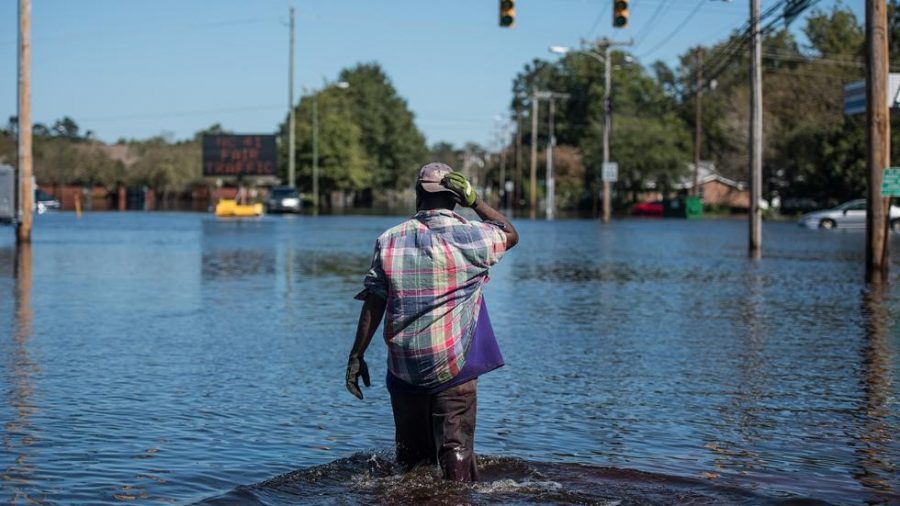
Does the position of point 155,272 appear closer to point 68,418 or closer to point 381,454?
point 68,418

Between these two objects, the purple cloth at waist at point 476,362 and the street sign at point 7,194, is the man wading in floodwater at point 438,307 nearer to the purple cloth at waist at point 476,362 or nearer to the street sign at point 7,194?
the purple cloth at waist at point 476,362

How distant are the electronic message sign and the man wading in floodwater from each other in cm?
8302

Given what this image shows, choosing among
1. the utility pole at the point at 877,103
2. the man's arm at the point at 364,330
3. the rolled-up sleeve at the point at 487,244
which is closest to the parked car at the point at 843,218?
the utility pole at the point at 877,103

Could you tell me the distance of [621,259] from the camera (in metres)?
29.8

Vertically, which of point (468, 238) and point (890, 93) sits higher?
point (890, 93)

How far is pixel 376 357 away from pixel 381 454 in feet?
15.9

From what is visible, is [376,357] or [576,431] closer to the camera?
[576,431]

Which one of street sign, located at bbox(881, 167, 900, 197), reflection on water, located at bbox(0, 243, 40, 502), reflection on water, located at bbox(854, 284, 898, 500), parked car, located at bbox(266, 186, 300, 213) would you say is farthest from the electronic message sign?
reflection on water, located at bbox(854, 284, 898, 500)

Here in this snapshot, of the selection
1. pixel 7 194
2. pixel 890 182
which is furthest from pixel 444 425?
pixel 7 194

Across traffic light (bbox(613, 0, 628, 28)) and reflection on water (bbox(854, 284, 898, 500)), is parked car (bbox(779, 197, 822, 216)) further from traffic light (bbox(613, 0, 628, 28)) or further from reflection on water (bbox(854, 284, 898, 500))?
reflection on water (bbox(854, 284, 898, 500))

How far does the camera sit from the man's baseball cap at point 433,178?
20.2 feet

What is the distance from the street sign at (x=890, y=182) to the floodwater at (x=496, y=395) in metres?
1.49

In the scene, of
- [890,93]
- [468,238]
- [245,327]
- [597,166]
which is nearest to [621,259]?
[890,93]

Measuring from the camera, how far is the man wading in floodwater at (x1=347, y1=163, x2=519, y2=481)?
6.13 meters
